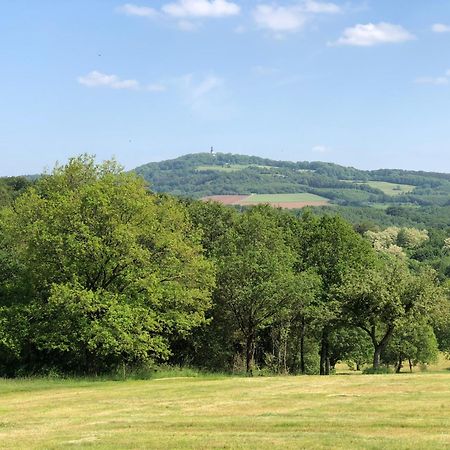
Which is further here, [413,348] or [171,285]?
[413,348]

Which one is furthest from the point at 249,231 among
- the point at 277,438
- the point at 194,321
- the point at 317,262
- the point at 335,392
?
the point at 277,438

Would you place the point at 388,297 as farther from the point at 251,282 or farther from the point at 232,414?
the point at 232,414

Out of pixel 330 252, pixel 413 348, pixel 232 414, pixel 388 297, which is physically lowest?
pixel 413 348

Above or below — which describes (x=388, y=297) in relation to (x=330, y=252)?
below

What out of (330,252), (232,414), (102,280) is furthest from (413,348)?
(232,414)

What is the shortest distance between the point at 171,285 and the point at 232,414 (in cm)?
1856

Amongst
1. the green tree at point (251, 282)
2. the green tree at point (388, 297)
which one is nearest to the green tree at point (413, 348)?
the green tree at point (388, 297)

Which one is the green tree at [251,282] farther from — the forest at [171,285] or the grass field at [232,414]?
the grass field at [232,414]

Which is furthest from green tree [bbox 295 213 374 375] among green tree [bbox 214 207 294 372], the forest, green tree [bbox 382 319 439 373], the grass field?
green tree [bbox 382 319 439 373]

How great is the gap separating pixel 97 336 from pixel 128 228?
718 centimetres

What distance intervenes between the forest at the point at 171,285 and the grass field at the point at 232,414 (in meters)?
5.75

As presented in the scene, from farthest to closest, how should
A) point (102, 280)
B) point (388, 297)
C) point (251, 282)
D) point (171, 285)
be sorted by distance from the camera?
point (251, 282), point (388, 297), point (171, 285), point (102, 280)

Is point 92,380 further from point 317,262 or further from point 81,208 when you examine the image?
point 317,262

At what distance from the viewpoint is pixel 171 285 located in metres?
37.8
